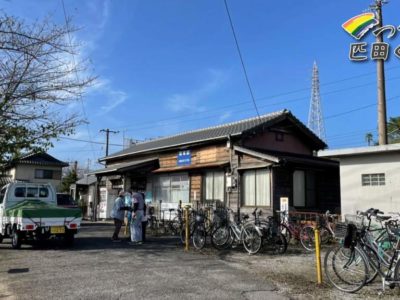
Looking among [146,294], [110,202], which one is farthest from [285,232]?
[110,202]

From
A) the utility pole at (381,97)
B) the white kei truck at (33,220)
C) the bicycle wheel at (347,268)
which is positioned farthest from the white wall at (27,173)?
the bicycle wheel at (347,268)

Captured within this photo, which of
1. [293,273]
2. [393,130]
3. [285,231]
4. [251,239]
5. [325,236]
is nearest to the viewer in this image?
[293,273]

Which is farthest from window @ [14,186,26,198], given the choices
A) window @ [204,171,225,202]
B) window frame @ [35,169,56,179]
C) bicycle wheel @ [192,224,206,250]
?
window frame @ [35,169,56,179]

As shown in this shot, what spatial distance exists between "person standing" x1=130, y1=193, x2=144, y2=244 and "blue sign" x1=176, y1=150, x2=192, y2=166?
6.39 metres

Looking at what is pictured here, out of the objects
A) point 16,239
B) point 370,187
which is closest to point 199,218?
point 370,187

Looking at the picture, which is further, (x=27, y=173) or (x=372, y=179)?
(x=27, y=173)

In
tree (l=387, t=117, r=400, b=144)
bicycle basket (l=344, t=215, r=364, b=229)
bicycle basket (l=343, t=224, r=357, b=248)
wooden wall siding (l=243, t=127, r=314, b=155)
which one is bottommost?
bicycle basket (l=343, t=224, r=357, b=248)

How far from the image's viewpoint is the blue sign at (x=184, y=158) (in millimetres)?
20459

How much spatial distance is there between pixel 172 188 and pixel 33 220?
9.98 meters

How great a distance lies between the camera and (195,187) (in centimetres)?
1980

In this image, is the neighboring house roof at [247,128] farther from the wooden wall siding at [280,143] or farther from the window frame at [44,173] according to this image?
the window frame at [44,173]

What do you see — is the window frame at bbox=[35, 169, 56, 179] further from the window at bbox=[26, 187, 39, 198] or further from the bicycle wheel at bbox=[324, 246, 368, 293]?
the bicycle wheel at bbox=[324, 246, 368, 293]

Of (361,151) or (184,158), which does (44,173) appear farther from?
(361,151)

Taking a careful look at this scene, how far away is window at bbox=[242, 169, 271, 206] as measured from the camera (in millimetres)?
16312
